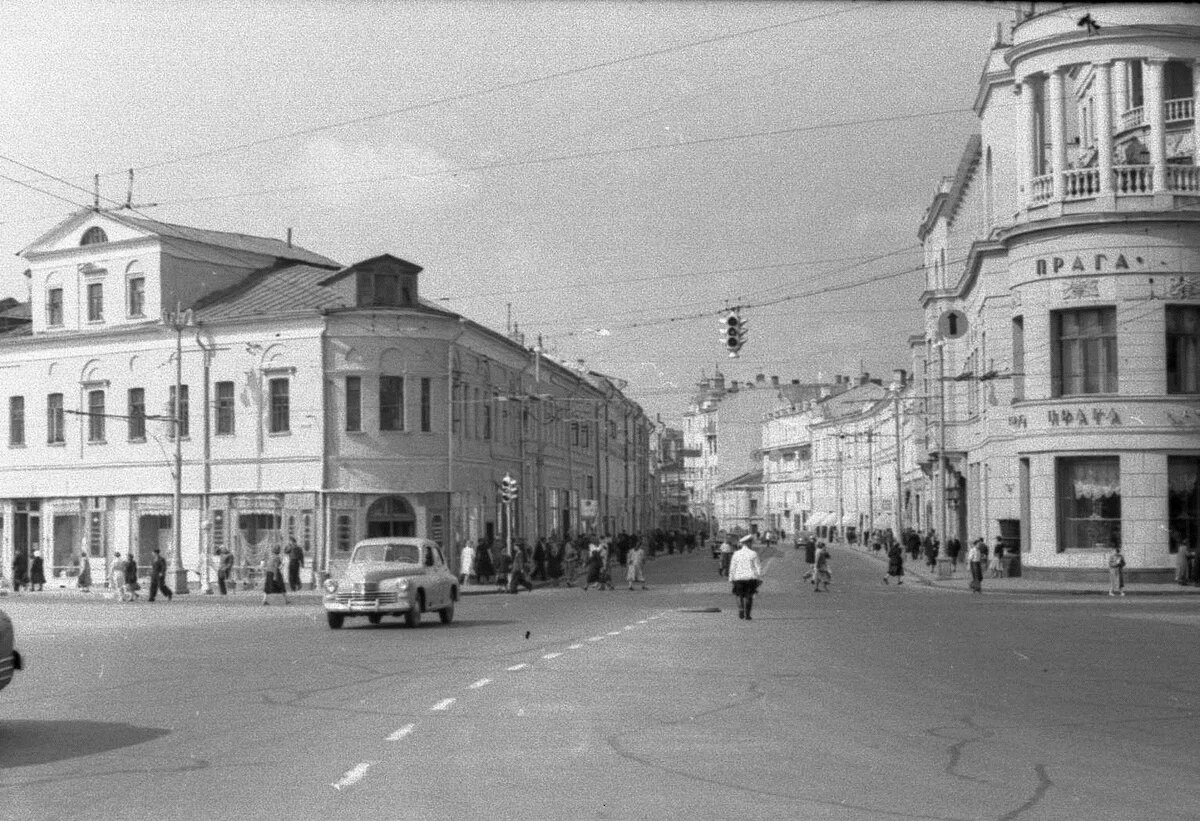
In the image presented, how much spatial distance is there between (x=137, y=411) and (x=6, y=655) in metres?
47.7

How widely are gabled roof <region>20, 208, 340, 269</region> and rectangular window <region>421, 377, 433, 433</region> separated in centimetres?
1162

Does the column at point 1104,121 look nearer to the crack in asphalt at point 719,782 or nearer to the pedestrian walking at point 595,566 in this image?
the pedestrian walking at point 595,566

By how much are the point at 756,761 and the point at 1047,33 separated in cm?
4204

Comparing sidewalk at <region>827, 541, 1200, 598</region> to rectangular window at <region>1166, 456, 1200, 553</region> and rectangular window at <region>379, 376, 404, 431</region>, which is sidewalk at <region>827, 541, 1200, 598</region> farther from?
rectangular window at <region>379, 376, 404, 431</region>

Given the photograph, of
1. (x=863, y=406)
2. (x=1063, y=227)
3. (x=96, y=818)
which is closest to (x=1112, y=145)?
(x=1063, y=227)

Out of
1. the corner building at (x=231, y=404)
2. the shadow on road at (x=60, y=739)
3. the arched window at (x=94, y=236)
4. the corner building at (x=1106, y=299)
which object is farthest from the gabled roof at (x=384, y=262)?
the shadow on road at (x=60, y=739)

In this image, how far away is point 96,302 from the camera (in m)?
61.2

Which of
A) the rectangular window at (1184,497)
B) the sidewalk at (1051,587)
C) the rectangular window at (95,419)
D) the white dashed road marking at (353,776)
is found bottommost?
the sidewalk at (1051,587)

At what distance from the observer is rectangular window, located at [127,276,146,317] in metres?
60.0

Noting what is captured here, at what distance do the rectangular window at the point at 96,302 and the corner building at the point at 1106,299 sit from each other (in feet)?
109

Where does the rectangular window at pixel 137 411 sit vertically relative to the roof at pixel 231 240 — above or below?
below

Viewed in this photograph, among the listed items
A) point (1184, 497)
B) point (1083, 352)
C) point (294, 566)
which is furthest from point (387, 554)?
point (1184, 497)

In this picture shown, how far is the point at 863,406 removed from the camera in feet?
457

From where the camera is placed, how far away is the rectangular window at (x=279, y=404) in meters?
57.5
